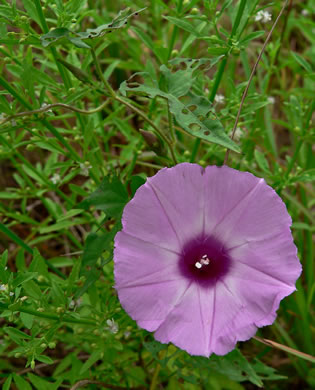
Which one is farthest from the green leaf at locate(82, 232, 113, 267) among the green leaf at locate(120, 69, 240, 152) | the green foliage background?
the green leaf at locate(120, 69, 240, 152)

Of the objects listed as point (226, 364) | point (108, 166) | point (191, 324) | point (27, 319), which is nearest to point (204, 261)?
point (191, 324)

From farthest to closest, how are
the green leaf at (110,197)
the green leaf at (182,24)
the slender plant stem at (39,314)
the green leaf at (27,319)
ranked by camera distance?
the green leaf at (182,24) → the green leaf at (110,197) → the green leaf at (27,319) → the slender plant stem at (39,314)

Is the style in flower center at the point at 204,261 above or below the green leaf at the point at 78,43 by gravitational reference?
below

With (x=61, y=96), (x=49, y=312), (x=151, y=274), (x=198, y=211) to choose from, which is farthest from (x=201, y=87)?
(x=49, y=312)

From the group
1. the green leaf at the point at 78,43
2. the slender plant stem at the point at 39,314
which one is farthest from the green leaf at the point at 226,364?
the green leaf at the point at 78,43

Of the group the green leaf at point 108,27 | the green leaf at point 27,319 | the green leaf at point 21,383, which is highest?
the green leaf at point 108,27

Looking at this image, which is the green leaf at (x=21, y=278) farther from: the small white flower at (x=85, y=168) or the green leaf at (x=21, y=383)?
the small white flower at (x=85, y=168)

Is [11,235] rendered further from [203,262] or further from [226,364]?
[226,364]
